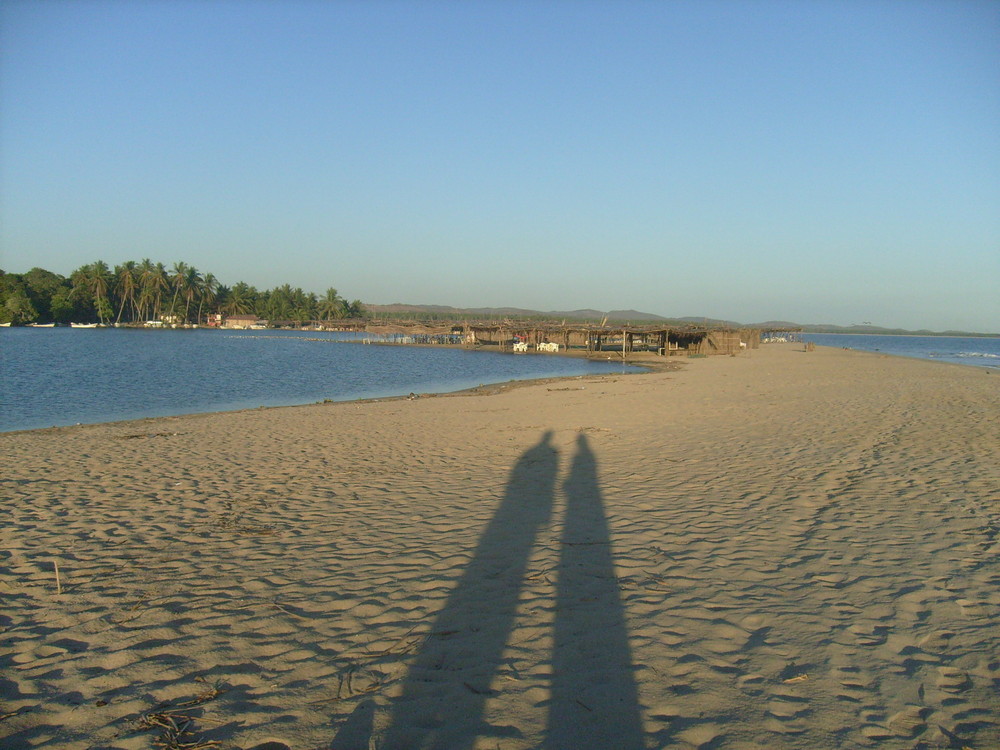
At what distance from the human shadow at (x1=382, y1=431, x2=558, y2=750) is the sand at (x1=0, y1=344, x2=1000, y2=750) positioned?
2 centimetres

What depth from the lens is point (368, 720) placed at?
9.44 feet

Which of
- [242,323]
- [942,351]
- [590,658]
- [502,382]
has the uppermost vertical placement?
[242,323]

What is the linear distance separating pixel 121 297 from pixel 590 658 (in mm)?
114661

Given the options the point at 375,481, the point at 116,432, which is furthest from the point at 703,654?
the point at 116,432

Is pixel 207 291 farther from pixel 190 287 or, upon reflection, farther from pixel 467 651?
pixel 467 651

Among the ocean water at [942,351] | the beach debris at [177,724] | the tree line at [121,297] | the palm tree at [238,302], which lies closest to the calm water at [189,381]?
the beach debris at [177,724]

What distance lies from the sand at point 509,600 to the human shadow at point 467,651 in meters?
0.02

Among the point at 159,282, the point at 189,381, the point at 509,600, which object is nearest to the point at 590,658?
the point at 509,600

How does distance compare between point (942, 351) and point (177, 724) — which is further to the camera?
point (942, 351)

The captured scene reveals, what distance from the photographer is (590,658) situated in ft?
11.0

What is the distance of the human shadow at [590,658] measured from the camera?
275 centimetres

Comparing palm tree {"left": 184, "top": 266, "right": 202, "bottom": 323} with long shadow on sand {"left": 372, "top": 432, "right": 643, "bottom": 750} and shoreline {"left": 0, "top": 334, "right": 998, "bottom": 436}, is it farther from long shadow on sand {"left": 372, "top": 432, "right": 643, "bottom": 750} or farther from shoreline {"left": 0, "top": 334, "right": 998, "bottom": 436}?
long shadow on sand {"left": 372, "top": 432, "right": 643, "bottom": 750}

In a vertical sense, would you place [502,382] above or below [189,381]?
above

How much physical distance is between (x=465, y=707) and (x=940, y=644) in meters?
2.73
